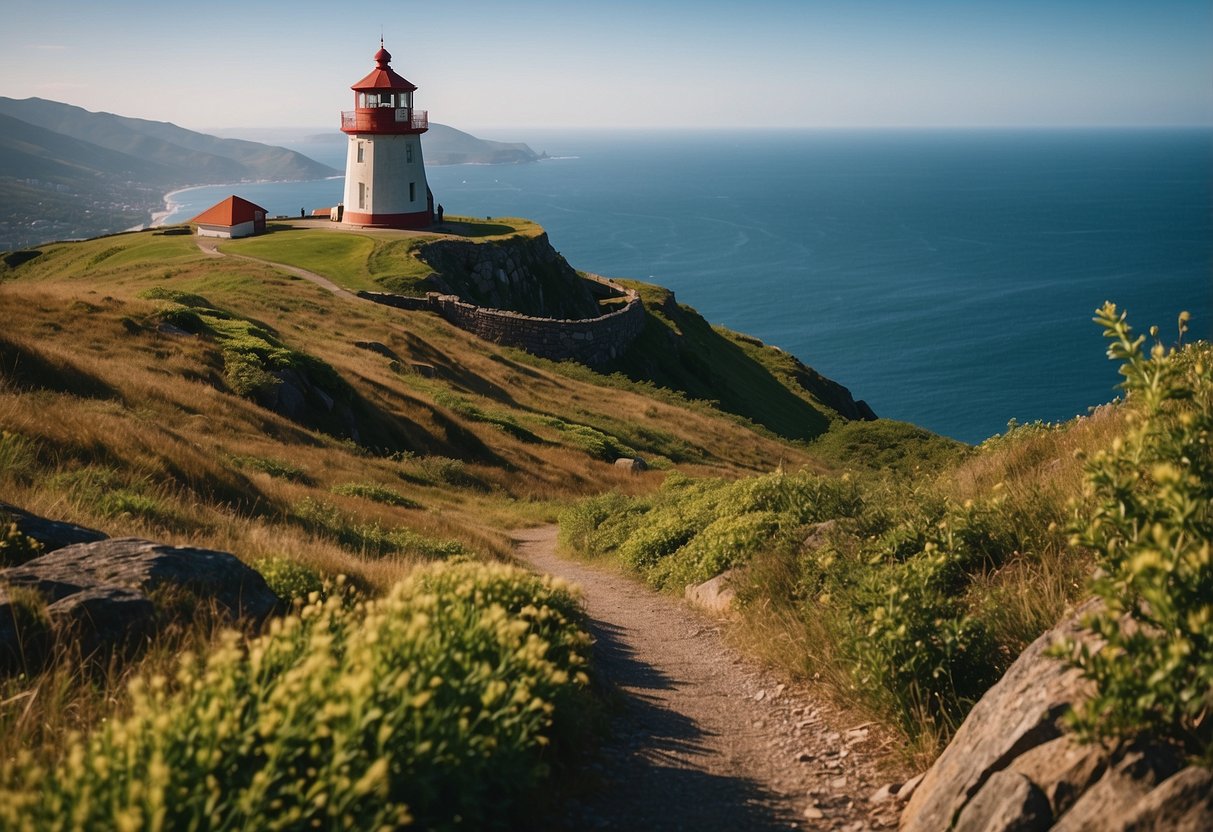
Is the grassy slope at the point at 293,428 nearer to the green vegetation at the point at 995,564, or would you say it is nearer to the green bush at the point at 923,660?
the green vegetation at the point at 995,564

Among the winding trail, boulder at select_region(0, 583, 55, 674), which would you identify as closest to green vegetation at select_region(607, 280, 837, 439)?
the winding trail

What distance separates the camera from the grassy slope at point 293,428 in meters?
10.8

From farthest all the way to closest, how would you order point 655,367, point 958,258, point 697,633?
1. point 958,258
2. point 655,367
3. point 697,633

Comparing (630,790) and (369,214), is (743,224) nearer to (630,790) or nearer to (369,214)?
(369,214)

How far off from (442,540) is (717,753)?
28.5 feet

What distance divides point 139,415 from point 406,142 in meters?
47.8

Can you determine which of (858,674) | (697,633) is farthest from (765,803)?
(697,633)

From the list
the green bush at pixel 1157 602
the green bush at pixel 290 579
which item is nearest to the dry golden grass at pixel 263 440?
the green bush at pixel 290 579

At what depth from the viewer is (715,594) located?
10.6 metres

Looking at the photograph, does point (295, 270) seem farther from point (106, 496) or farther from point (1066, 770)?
point (1066, 770)

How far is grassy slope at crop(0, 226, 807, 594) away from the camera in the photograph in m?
10.8

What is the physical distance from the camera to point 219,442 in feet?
59.2

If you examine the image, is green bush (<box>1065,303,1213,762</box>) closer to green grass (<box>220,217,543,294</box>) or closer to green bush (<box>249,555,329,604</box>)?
green bush (<box>249,555,329,604</box>)

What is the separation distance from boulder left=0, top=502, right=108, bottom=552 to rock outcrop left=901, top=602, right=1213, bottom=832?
5.96 metres
